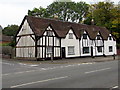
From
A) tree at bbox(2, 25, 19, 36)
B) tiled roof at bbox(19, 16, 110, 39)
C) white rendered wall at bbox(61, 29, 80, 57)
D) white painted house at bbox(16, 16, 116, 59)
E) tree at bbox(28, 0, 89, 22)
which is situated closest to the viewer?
white painted house at bbox(16, 16, 116, 59)

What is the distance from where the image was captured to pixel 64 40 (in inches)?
1400

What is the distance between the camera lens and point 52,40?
1318 inches

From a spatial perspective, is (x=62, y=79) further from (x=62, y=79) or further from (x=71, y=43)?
(x=71, y=43)

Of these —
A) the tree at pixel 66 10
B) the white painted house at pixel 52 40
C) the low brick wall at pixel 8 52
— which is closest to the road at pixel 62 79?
the white painted house at pixel 52 40

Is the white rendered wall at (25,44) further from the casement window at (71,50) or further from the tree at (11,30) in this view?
the tree at (11,30)

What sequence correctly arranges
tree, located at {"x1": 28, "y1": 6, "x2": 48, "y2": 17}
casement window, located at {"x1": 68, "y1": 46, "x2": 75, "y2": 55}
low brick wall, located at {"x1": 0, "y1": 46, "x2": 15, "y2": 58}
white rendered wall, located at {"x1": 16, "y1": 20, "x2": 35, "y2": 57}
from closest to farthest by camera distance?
white rendered wall, located at {"x1": 16, "y1": 20, "x2": 35, "y2": 57} < low brick wall, located at {"x1": 0, "y1": 46, "x2": 15, "y2": 58} < casement window, located at {"x1": 68, "y1": 46, "x2": 75, "y2": 55} < tree, located at {"x1": 28, "y1": 6, "x2": 48, "y2": 17}

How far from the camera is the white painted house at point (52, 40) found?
31742 millimetres

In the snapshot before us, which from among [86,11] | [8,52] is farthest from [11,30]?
[8,52]

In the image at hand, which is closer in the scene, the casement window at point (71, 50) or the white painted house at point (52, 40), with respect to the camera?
the white painted house at point (52, 40)

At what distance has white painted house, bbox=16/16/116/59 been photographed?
31.7 metres

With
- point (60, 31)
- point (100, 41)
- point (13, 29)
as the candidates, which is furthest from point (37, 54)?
point (13, 29)

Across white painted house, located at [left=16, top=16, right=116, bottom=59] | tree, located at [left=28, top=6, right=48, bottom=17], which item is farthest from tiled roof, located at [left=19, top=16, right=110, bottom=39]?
tree, located at [left=28, top=6, right=48, bottom=17]

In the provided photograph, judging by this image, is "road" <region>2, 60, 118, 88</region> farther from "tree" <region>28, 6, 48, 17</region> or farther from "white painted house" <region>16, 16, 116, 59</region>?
"tree" <region>28, 6, 48, 17</region>

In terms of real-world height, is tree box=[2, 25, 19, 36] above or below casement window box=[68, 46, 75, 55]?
above
